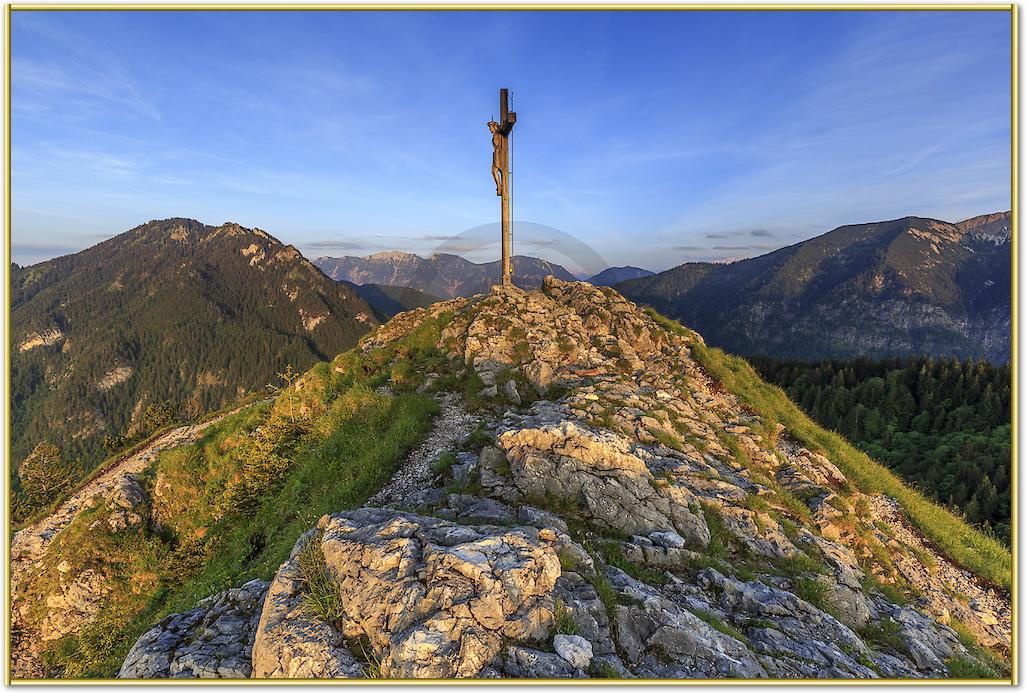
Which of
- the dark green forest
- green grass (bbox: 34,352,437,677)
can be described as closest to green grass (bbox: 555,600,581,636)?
green grass (bbox: 34,352,437,677)

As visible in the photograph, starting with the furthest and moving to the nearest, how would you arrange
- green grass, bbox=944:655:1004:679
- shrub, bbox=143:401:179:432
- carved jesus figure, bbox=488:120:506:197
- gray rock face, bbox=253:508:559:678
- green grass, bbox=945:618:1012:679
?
1. shrub, bbox=143:401:179:432
2. carved jesus figure, bbox=488:120:506:197
3. green grass, bbox=945:618:1012:679
4. green grass, bbox=944:655:1004:679
5. gray rock face, bbox=253:508:559:678

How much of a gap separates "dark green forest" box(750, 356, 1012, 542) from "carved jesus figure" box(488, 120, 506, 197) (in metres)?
31.1

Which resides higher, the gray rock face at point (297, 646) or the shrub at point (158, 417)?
the gray rock face at point (297, 646)

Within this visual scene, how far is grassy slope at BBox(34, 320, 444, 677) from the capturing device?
44.0 ft

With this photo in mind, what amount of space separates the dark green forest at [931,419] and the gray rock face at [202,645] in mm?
30975

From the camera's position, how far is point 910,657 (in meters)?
8.48

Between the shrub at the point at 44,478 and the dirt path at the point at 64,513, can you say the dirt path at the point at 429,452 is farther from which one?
the shrub at the point at 44,478

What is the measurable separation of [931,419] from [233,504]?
63.3 meters

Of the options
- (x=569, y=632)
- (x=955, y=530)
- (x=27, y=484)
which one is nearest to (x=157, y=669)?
(x=569, y=632)

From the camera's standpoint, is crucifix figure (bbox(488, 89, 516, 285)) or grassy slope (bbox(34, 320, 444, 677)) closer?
grassy slope (bbox(34, 320, 444, 677))

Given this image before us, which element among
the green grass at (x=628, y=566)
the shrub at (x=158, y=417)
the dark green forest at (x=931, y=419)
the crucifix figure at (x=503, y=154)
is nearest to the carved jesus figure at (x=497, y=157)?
the crucifix figure at (x=503, y=154)

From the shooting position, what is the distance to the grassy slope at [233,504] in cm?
1342

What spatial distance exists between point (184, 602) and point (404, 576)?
995 centimetres

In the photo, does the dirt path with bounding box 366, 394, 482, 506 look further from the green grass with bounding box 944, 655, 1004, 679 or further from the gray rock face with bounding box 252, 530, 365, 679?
the green grass with bounding box 944, 655, 1004, 679
